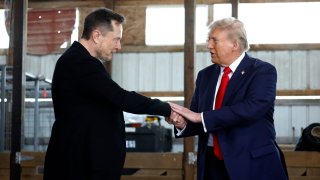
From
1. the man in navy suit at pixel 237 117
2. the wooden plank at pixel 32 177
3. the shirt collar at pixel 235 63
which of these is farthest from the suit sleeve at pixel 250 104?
the wooden plank at pixel 32 177

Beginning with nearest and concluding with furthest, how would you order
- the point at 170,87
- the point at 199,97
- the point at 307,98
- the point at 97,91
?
the point at 97,91 < the point at 199,97 < the point at 307,98 < the point at 170,87

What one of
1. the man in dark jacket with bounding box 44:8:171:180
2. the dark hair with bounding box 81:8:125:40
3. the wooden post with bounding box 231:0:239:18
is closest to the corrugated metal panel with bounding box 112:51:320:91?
the wooden post with bounding box 231:0:239:18

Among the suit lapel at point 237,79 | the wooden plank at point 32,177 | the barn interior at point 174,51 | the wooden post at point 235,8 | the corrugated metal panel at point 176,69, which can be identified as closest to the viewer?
the suit lapel at point 237,79

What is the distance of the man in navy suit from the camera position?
3.00 meters

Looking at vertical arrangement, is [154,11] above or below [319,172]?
above

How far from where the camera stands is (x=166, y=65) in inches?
560

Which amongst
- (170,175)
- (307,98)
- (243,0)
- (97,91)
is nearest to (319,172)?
(170,175)

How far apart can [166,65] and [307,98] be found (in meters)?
3.25

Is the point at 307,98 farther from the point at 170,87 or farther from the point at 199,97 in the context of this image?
the point at 199,97

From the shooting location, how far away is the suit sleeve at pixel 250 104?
118 inches

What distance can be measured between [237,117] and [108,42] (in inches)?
30.5

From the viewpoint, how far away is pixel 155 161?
5402mm

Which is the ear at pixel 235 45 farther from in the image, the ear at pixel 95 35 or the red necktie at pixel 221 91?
the ear at pixel 95 35

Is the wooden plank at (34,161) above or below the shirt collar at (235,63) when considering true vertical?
below
